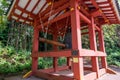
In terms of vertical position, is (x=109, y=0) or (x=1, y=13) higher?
(x=1, y=13)

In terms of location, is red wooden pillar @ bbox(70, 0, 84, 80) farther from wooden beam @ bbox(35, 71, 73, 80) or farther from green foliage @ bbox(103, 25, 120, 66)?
green foliage @ bbox(103, 25, 120, 66)

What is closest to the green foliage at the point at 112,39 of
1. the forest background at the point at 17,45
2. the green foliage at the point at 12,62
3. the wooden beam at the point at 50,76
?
the forest background at the point at 17,45

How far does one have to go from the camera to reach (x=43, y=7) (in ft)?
18.2

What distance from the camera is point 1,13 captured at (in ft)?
30.0

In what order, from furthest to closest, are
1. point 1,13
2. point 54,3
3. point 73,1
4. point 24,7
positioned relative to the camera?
point 1,13 → point 24,7 → point 54,3 → point 73,1

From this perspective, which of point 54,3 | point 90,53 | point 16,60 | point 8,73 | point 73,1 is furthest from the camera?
point 16,60

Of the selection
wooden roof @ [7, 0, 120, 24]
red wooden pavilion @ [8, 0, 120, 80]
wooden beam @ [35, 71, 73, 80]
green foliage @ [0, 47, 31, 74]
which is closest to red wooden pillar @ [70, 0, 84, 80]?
red wooden pavilion @ [8, 0, 120, 80]

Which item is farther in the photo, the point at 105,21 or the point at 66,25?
the point at 66,25

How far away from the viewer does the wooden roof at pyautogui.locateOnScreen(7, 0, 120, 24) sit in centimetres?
460

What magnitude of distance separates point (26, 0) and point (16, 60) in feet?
13.9

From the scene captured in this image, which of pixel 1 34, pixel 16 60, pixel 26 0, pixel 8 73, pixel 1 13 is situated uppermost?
pixel 1 13

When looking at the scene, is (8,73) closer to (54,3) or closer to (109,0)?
(54,3)

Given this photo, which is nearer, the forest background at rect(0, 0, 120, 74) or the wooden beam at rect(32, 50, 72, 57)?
the wooden beam at rect(32, 50, 72, 57)

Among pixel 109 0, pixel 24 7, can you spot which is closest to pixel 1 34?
pixel 24 7
